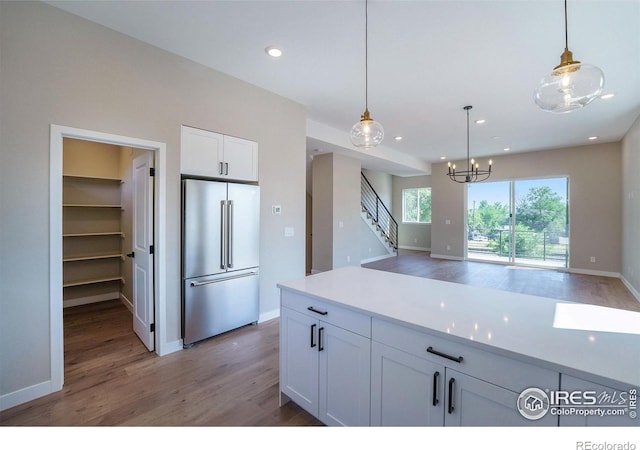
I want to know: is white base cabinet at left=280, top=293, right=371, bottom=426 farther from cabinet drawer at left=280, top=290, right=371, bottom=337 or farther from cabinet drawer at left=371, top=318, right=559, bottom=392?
cabinet drawer at left=371, top=318, right=559, bottom=392

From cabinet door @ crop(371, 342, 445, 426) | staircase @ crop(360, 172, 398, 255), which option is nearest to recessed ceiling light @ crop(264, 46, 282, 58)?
cabinet door @ crop(371, 342, 445, 426)

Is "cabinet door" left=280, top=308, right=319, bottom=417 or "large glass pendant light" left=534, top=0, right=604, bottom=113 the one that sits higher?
"large glass pendant light" left=534, top=0, right=604, bottom=113

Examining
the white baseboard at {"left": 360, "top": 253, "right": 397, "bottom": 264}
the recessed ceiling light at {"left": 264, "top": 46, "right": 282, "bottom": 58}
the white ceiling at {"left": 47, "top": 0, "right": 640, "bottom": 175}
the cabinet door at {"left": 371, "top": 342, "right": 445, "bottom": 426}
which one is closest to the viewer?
the cabinet door at {"left": 371, "top": 342, "right": 445, "bottom": 426}

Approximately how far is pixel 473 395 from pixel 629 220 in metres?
6.80

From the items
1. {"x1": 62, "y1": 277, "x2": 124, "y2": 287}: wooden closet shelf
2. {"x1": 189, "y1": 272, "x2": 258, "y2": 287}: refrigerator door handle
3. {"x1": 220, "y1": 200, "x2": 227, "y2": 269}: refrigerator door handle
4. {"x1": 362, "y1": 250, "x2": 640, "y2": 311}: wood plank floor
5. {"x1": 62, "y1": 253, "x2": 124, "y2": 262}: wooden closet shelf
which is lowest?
{"x1": 362, "y1": 250, "x2": 640, "y2": 311}: wood plank floor

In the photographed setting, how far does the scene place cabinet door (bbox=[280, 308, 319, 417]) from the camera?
1863 millimetres

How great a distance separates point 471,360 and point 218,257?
9.05 ft

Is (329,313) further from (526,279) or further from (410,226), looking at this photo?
(410,226)

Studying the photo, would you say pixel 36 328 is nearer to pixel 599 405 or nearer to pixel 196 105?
pixel 196 105

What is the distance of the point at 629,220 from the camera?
17.9 ft

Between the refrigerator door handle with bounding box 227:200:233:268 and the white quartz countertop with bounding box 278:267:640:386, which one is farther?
the refrigerator door handle with bounding box 227:200:233:268

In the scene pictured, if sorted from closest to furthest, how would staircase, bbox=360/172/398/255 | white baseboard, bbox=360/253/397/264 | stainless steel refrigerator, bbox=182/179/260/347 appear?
stainless steel refrigerator, bbox=182/179/260/347 → white baseboard, bbox=360/253/397/264 → staircase, bbox=360/172/398/255

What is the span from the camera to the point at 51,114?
229cm
